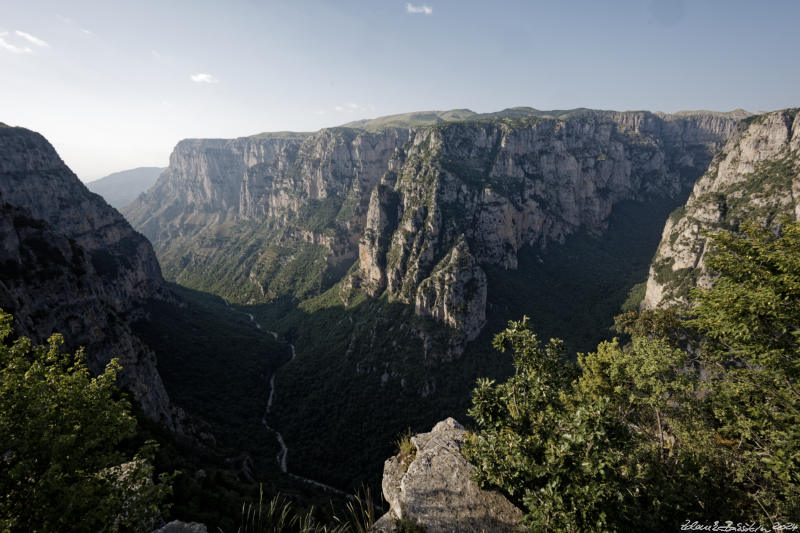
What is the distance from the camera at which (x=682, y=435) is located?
1978 cm

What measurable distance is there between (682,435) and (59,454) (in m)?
31.9

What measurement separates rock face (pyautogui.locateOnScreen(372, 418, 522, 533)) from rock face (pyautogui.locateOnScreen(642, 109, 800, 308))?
115 metres

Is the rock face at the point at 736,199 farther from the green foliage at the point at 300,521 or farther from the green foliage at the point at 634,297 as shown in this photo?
the green foliage at the point at 300,521

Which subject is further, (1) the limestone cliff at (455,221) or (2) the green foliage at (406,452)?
(1) the limestone cliff at (455,221)

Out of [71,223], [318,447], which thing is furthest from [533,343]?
[71,223]

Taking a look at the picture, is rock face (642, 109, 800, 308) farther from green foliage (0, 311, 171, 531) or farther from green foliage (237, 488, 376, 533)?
green foliage (0, 311, 171, 531)

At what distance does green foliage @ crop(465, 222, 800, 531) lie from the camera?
10.8 meters

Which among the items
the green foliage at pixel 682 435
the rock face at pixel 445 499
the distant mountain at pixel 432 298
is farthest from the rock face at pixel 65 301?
the green foliage at pixel 682 435

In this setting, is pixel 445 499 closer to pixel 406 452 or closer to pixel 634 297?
pixel 406 452

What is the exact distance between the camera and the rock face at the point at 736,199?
104m

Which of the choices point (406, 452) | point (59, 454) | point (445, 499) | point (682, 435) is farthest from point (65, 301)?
point (682, 435)

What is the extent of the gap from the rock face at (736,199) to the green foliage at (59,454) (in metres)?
130

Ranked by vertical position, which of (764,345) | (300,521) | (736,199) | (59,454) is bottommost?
(300,521)

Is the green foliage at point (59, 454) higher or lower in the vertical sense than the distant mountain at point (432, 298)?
higher
